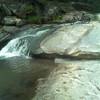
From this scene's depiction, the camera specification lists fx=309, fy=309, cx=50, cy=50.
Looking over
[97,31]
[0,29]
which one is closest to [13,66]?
[97,31]

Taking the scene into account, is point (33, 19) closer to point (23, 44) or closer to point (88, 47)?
point (23, 44)

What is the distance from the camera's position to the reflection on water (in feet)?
27.3

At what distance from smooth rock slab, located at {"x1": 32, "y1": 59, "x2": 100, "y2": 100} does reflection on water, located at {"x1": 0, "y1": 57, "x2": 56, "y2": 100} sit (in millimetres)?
319

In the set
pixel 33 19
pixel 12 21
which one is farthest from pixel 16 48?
pixel 33 19

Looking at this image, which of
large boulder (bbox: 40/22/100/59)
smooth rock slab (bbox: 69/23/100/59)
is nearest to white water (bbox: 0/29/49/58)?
large boulder (bbox: 40/22/100/59)

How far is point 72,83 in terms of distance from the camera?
853 centimetres

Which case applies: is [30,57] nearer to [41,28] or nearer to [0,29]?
[41,28]

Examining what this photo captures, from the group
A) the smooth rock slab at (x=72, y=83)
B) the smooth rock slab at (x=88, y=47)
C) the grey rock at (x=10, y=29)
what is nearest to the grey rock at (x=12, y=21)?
the grey rock at (x=10, y=29)

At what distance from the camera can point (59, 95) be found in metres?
7.74

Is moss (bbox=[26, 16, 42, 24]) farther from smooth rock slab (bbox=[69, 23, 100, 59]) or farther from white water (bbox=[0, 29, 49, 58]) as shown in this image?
smooth rock slab (bbox=[69, 23, 100, 59])

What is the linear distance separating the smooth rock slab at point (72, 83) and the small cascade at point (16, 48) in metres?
3.17

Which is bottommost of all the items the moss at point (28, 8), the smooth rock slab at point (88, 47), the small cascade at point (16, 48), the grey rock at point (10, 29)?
the small cascade at point (16, 48)

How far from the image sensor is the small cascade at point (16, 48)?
13427 mm

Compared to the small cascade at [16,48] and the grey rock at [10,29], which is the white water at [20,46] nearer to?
the small cascade at [16,48]
